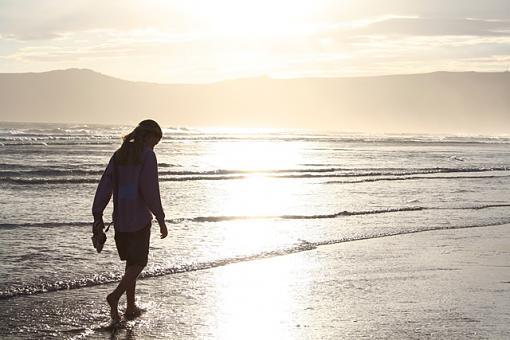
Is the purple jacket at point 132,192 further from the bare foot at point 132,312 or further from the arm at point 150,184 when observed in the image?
the bare foot at point 132,312

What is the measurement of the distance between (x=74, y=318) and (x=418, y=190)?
14196 mm

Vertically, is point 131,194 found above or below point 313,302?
above

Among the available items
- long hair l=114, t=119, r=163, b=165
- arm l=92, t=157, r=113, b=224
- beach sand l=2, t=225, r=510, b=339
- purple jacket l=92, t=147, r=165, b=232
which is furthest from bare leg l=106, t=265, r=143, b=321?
long hair l=114, t=119, r=163, b=165

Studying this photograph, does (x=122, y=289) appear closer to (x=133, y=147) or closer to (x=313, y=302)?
(x=133, y=147)

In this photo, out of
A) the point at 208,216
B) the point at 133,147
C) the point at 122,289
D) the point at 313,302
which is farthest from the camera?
the point at 208,216

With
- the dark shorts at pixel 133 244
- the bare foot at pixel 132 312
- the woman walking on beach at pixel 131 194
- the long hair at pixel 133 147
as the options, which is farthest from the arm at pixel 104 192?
the bare foot at pixel 132 312

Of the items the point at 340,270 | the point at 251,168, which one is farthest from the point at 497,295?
the point at 251,168

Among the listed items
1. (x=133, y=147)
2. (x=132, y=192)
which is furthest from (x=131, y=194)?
(x=133, y=147)

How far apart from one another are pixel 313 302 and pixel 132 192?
2106 mm

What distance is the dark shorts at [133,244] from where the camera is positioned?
665 centimetres

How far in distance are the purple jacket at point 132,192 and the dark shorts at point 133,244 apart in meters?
0.06

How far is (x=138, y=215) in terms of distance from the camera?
21.7 ft

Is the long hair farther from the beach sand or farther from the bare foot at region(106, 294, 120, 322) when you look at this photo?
the beach sand

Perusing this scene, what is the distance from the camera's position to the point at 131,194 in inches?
259
